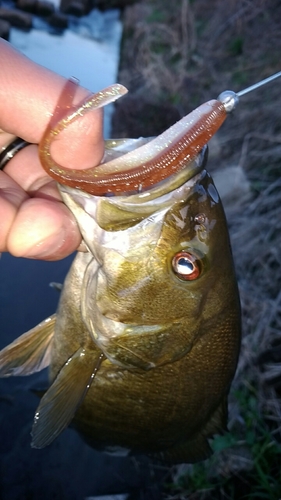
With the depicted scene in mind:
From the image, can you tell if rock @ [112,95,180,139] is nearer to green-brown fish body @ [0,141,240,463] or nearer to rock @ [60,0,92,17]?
green-brown fish body @ [0,141,240,463]

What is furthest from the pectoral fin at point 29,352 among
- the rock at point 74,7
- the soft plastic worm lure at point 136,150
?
the rock at point 74,7

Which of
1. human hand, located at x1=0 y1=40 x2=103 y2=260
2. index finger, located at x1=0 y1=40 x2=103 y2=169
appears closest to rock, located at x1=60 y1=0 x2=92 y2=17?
human hand, located at x1=0 y1=40 x2=103 y2=260

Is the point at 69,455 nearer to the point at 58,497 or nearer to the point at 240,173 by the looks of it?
the point at 58,497

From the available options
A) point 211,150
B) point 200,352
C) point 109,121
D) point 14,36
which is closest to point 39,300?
point 200,352

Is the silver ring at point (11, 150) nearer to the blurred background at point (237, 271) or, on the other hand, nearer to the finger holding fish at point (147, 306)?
the finger holding fish at point (147, 306)

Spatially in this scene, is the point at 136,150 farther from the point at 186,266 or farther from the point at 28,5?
the point at 28,5

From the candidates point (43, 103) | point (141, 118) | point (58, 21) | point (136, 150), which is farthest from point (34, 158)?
point (58, 21)
